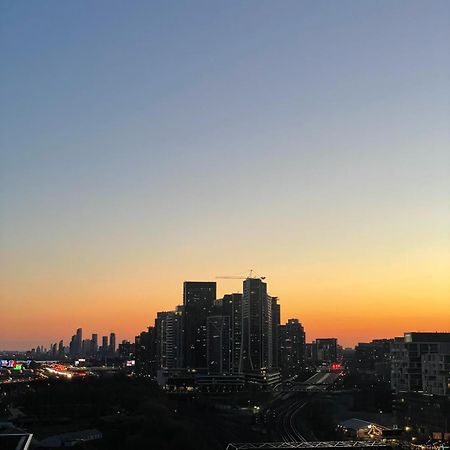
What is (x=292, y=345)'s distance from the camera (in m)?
157

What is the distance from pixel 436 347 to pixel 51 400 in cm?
3780

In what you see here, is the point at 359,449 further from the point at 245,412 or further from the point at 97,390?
the point at 245,412

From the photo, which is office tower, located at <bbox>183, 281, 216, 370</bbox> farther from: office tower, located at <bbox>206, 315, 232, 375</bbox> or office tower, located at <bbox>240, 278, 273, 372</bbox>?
office tower, located at <bbox>240, 278, 273, 372</bbox>

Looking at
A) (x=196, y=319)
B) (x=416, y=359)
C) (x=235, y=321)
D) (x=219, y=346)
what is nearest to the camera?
(x=416, y=359)

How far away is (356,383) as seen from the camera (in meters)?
90.5

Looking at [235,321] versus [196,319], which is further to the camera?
[196,319]

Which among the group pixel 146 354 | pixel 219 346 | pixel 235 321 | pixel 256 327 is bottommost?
pixel 146 354

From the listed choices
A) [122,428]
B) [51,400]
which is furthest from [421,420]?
[51,400]

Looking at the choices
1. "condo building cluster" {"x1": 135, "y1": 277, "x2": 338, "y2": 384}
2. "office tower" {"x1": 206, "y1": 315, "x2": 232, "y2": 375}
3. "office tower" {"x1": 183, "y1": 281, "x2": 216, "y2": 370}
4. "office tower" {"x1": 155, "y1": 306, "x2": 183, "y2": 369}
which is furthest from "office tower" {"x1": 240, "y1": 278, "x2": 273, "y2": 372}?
"office tower" {"x1": 155, "y1": 306, "x2": 183, "y2": 369}

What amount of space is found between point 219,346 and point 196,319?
57.1ft

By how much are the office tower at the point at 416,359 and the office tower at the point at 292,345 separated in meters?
86.2

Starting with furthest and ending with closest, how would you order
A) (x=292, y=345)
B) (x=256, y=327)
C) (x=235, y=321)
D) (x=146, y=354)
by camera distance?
1. (x=292, y=345)
2. (x=146, y=354)
3. (x=235, y=321)
4. (x=256, y=327)

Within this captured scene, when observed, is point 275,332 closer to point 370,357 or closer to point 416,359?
point 370,357

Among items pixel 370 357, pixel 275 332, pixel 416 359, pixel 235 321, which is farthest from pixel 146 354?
pixel 416 359
